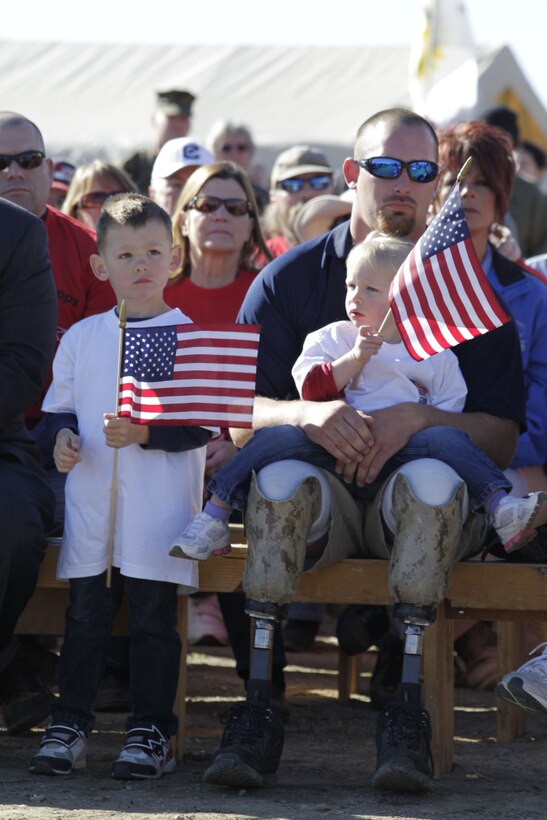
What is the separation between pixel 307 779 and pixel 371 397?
47.1 inches

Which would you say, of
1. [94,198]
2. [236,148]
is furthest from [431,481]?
[236,148]

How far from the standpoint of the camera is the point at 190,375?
4527 mm

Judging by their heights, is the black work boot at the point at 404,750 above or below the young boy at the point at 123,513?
below

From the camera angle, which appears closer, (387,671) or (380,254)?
(380,254)

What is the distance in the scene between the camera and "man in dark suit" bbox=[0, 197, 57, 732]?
14.9 feet

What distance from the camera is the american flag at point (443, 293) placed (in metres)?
Answer: 4.37

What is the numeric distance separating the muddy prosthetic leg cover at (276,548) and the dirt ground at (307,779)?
575 millimetres

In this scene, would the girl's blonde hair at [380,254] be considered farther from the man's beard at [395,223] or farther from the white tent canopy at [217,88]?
the white tent canopy at [217,88]

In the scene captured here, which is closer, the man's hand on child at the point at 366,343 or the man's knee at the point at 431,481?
the man's knee at the point at 431,481

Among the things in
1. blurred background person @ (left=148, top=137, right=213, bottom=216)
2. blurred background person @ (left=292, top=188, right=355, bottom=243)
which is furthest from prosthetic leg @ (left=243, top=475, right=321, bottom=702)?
blurred background person @ (left=148, top=137, right=213, bottom=216)

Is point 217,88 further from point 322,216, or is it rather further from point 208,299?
point 208,299

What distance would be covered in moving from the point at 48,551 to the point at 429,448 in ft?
4.19

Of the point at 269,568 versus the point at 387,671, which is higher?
the point at 269,568

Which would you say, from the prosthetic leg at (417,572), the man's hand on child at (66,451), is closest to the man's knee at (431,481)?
the prosthetic leg at (417,572)
